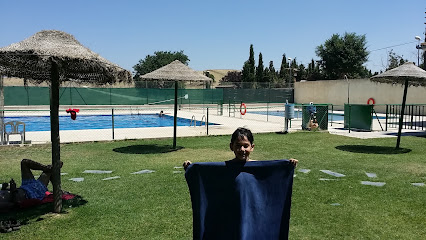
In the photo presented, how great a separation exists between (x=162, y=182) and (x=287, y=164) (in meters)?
4.72

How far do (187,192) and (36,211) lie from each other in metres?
2.50

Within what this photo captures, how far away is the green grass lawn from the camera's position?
16.9ft

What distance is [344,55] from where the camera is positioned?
205 ft

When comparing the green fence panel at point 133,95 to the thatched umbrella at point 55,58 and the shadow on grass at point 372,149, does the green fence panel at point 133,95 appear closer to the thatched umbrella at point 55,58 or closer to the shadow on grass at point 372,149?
the shadow on grass at point 372,149

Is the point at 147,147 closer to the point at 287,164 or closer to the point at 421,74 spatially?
the point at 421,74

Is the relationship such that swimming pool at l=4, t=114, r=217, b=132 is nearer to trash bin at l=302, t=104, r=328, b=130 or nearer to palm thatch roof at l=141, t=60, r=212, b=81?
trash bin at l=302, t=104, r=328, b=130

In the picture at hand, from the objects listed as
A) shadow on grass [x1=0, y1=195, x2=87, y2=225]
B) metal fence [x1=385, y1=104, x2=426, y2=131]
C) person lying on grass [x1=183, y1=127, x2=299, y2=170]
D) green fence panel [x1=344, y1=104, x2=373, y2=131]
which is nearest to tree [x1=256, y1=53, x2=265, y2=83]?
metal fence [x1=385, y1=104, x2=426, y2=131]

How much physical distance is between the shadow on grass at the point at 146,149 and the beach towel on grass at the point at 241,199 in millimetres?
8413

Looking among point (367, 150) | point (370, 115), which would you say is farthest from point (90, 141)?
point (370, 115)

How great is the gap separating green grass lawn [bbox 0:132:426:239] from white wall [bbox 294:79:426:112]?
63.9ft

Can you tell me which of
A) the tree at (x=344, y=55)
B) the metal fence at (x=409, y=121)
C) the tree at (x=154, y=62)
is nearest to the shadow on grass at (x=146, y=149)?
the metal fence at (x=409, y=121)

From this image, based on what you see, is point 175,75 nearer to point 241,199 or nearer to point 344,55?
point 241,199

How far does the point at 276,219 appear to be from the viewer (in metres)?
3.37

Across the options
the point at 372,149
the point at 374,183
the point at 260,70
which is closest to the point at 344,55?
the point at 260,70
